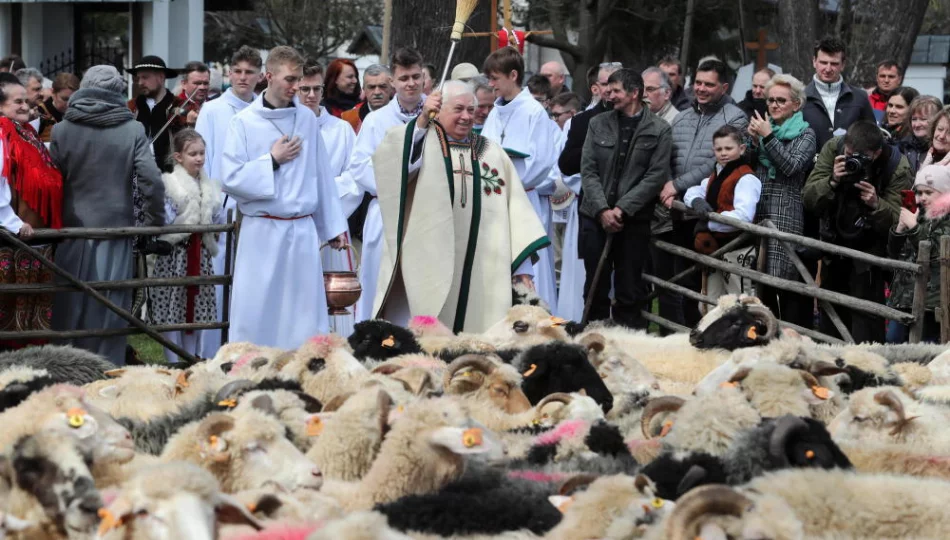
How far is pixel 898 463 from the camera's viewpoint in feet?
15.1

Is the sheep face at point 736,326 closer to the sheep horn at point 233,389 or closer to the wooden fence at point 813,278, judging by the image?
the wooden fence at point 813,278

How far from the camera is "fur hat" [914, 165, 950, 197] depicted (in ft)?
26.4

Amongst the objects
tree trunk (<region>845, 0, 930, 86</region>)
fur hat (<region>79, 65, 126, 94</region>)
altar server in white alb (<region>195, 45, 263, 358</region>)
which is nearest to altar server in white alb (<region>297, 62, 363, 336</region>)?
altar server in white alb (<region>195, 45, 263, 358</region>)

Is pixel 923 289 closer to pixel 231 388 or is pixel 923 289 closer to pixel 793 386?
pixel 793 386

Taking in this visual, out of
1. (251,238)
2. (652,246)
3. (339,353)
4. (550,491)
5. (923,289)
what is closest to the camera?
(550,491)

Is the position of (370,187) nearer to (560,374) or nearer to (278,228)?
(278,228)

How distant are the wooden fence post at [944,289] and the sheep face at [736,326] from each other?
1.23 metres

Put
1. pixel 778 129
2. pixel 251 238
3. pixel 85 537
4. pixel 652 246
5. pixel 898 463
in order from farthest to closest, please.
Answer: pixel 652 246
pixel 778 129
pixel 251 238
pixel 898 463
pixel 85 537

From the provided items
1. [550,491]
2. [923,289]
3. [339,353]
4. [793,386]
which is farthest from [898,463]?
[923,289]

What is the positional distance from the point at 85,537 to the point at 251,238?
16.9 feet

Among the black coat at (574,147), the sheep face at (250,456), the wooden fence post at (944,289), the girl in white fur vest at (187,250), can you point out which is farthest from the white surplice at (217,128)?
the sheep face at (250,456)

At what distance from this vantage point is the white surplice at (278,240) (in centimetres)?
878

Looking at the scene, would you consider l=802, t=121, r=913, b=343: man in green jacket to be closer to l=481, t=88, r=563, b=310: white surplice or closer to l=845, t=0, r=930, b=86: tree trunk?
l=481, t=88, r=563, b=310: white surplice

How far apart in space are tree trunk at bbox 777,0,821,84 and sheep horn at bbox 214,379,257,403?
13.2 m
